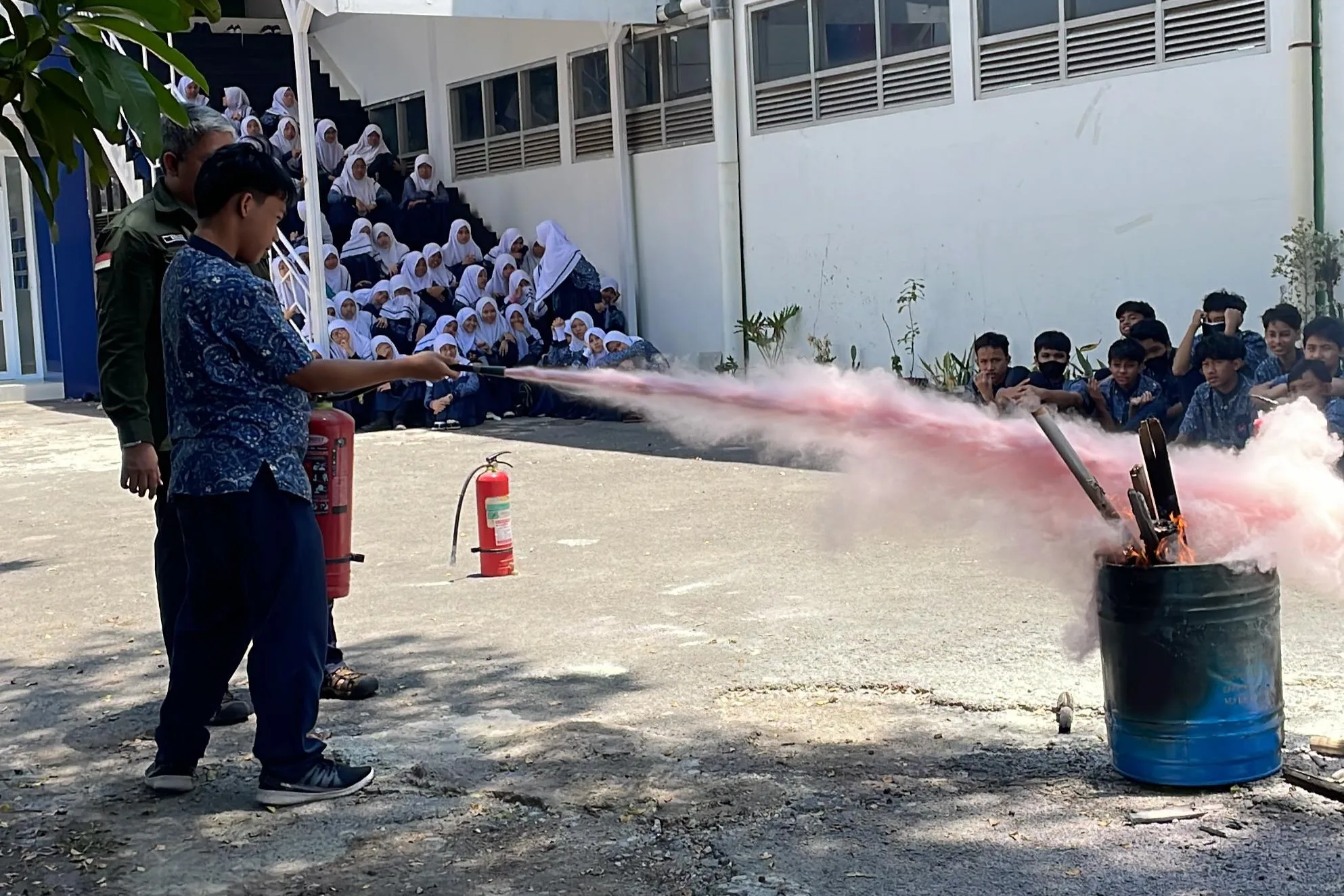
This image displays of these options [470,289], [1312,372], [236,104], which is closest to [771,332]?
[470,289]

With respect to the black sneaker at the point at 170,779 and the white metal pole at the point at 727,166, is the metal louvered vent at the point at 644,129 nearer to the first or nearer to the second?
the white metal pole at the point at 727,166

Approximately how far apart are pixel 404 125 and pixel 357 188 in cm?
244

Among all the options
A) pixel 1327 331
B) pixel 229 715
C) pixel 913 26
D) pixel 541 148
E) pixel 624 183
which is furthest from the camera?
pixel 541 148

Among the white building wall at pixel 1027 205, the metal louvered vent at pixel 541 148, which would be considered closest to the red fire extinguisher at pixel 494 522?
the white building wall at pixel 1027 205

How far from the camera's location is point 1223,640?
4016mm

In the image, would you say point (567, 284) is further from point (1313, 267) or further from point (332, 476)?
point (332, 476)

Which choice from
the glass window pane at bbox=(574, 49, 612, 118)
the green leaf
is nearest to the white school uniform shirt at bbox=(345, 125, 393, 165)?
the glass window pane at bbox=(574, 49, 612, 118)

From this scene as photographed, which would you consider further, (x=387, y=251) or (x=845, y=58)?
(x=387, y=251)

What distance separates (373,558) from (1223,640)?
17.6 ft

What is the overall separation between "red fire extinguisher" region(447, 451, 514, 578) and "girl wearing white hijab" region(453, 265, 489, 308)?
9.97 metres

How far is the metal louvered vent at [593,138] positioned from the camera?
1773 centimetres

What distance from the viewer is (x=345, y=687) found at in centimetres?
543

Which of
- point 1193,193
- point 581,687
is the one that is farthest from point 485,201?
point 581,687

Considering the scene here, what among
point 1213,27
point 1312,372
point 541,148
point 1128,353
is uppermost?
point 541,148
